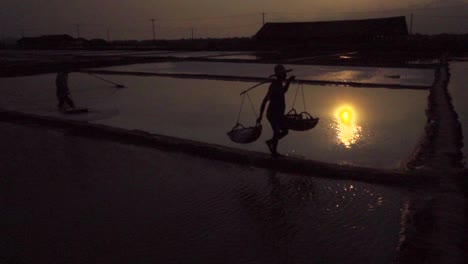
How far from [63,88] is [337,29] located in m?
29.2

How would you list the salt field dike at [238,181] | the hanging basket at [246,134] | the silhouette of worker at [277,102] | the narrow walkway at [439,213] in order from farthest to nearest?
the hanging basket at [246,134] → the silhouette of worker at [277,102] → the salt field dike at [238,181] → the narrow walkway at [439,213]

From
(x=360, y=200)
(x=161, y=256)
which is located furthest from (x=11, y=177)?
(x=360, y=200)

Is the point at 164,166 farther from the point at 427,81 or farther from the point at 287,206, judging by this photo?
the point at 427,81

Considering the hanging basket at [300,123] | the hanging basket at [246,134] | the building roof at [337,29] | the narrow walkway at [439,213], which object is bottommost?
the narrow walkway at [439,213]

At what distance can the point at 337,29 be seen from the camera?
3441 cm

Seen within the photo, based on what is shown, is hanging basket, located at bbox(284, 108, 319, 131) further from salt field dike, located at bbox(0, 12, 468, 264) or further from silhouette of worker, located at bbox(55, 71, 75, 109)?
silhouette of worker, located at bbox(55, 71, 75, 109)

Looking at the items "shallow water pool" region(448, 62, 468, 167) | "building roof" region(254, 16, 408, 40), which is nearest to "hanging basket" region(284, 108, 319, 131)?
"shallow water pool" region(448, 62, 468, 167)

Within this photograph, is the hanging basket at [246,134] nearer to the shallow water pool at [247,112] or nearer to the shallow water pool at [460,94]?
the shallow water pool at [247,112]

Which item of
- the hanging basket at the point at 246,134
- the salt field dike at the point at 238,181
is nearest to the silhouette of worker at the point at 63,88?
the salt field dike at the point at 238,181

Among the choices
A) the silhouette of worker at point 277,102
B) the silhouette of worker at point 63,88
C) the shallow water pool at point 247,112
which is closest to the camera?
the silhouette of worker at point 277,102

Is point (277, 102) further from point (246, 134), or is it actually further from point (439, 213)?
point (439, 213)

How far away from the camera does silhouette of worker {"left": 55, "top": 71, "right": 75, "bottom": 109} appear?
8.91 metres

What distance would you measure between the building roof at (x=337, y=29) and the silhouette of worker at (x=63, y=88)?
28.2m

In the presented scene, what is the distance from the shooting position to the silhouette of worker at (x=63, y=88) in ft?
29.2
